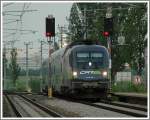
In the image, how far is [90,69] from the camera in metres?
27.2

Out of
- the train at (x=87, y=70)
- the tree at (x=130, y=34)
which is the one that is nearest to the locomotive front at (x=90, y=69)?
the train at (x=87, y=70)

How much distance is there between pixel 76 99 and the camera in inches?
1217

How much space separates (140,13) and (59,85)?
11583mm

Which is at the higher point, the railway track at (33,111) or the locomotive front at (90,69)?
the locomotive front at (90,69)

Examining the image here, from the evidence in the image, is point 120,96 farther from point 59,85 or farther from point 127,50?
point 127,50

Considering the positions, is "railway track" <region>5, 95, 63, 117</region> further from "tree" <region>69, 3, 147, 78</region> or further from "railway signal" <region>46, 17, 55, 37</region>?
"tree" <region>69, 3, 147, 78</region>

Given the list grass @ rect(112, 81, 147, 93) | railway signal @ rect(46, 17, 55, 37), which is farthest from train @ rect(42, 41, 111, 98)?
grass @ rect(112, 81, 147, 93)

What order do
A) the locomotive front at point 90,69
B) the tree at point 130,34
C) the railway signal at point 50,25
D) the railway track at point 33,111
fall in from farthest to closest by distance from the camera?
the tree at point 130,34 → the railway signal at point 50,25 → the locomotive front at point 90,69 → the railway track at point 33,111

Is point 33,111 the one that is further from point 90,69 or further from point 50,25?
point 50,25

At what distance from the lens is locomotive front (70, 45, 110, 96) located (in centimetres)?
2697

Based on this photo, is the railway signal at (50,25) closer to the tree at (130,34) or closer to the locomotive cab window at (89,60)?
the locomotive cab window at (89,60)

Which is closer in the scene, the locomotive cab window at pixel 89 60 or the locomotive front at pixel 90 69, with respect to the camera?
the locomotive front at pixel 90 69

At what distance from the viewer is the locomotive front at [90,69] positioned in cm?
2697

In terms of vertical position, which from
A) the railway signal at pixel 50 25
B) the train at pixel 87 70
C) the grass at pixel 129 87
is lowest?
the grass at pixel 129 87
